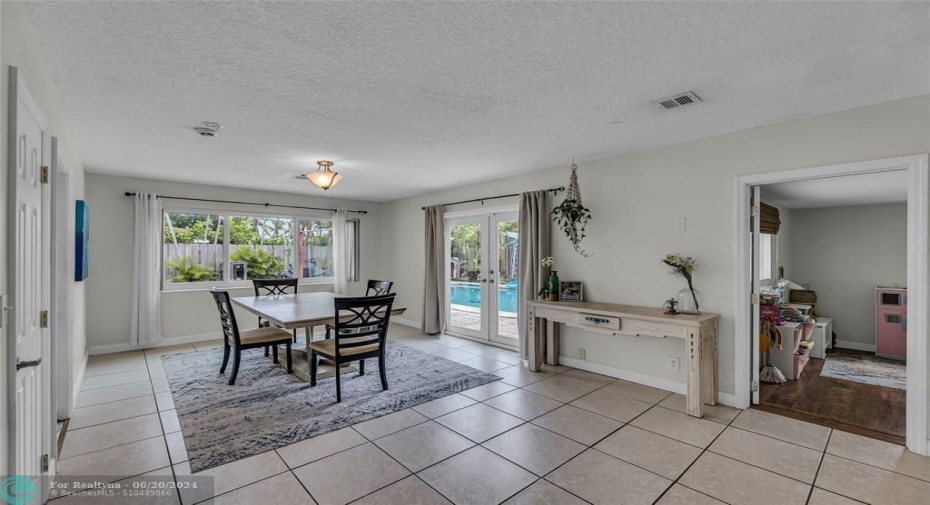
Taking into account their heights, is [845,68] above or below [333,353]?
above

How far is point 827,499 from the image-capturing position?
2.14 m

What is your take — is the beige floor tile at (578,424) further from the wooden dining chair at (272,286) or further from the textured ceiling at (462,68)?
the wooden dining chair at (272,286)

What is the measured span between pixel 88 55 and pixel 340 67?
4.15ft

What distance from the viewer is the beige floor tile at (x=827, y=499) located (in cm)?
211

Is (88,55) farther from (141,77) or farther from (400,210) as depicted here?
(400,210)

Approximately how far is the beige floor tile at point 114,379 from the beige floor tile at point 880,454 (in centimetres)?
583

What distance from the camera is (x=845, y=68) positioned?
2.25 meters

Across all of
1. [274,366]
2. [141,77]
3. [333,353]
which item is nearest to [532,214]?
[333,353]

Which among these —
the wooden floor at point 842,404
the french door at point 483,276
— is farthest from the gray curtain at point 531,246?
the wooden floor at point 842,404

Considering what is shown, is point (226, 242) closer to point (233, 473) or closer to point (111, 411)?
point (111, 411)

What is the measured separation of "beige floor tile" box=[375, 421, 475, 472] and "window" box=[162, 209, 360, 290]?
4.53 meters

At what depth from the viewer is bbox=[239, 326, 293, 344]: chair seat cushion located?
158 inches

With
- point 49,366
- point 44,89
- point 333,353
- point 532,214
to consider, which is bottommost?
point 333,353

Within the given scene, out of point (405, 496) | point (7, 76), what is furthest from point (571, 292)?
point (7, 76)
